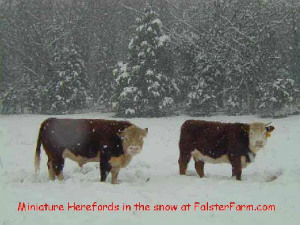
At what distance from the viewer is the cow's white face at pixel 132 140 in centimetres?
783

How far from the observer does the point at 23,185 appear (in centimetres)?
721

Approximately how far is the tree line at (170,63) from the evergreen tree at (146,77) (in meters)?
0.08

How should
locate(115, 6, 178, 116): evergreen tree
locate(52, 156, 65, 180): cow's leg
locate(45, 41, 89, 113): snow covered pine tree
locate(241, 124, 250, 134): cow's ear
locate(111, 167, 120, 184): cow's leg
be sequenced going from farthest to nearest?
locate(45, 41, 89, 113): snow covered pine tree
locate(115, 6, 178, 116): evergreen tree
locate(241, 124, 250, 134): cow's ear
locate(52, 156, 65, 180): cow's leg
locate(111, 167, 120, 184): cow's leg

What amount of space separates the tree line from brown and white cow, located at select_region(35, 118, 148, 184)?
18567 millimetres

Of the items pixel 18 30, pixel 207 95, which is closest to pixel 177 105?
pixel 207 95

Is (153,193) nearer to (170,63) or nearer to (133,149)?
(133,149)

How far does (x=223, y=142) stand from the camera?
8.55 m

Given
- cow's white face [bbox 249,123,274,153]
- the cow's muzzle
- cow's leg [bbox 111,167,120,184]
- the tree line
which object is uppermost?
the tree line

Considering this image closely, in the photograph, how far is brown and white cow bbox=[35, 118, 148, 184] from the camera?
8070 millimetres

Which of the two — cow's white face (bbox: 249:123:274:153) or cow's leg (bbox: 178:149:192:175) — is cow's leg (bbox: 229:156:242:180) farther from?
cow's leg (bbox: 178:149:192:175)

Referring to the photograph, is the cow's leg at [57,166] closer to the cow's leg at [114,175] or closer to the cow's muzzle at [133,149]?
the cow's leg at [114,175]

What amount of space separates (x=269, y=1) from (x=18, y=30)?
88.2 feet

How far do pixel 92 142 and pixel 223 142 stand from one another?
122 inches

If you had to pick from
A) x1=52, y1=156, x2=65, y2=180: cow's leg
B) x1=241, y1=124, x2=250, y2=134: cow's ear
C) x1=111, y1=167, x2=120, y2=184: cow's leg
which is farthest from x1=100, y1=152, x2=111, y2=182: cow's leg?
x1=241, y1=124, x2=250, y2=134: cow's ear
